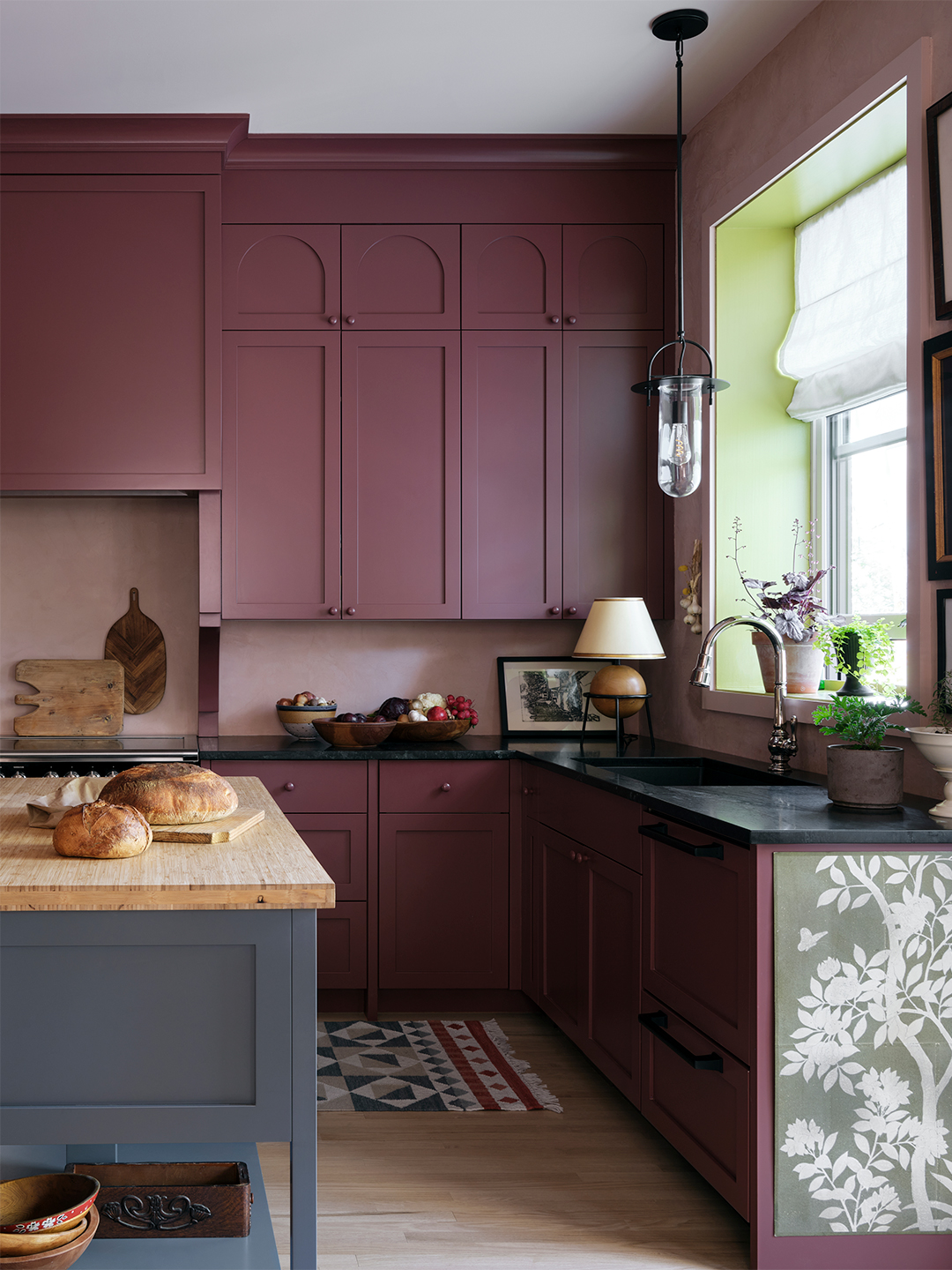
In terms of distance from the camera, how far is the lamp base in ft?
11.3

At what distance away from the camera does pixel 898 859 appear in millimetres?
1912

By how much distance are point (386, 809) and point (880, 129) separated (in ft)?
7.69

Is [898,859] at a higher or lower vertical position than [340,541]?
lower

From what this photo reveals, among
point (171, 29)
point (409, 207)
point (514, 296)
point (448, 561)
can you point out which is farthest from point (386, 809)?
point (171, 29)

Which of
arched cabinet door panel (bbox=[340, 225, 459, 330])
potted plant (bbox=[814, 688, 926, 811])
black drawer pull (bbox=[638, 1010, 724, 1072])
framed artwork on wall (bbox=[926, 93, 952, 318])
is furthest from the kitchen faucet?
arched cabinet door panel (bbox=[340, 225, 459, 330])

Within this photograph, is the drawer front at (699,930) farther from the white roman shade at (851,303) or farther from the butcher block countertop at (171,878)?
the white roman shade at (851,303)

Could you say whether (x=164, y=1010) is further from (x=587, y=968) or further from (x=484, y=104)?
(x=484, y=104)

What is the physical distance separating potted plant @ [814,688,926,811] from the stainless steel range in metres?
2.03

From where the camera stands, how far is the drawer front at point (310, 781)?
3406 mm

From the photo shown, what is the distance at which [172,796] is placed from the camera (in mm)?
1716

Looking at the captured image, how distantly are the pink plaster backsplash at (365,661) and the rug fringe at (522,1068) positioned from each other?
1127 mm

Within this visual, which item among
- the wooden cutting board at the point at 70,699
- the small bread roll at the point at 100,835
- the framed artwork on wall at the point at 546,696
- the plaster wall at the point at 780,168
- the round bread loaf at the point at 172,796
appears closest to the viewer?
the small bread roll at the point at 100,835

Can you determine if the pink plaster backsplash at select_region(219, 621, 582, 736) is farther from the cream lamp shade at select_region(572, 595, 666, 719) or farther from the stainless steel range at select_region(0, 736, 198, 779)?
the cream lamp shade at select_region(572, 595, 666, 719)

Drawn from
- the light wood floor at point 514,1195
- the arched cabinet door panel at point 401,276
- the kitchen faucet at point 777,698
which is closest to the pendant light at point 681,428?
the kitchen faucet at point 777,698
